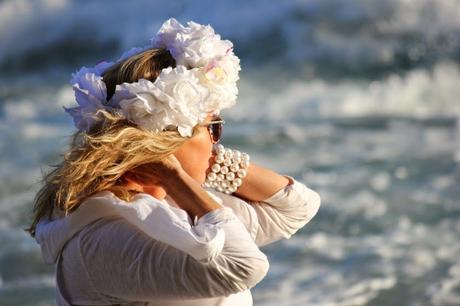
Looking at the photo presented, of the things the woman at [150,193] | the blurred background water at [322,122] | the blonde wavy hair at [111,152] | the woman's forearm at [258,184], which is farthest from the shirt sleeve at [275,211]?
the blurred background water at [322,122]

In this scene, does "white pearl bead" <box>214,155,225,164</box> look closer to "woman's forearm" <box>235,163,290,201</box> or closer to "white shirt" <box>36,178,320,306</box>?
"woman's forearm" <box>235,163,290,201</box>

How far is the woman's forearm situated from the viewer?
198 centimetres

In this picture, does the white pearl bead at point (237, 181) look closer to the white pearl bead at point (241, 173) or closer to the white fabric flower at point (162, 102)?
the white pearl bead at point (241, 173)

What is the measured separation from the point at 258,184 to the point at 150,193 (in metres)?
0.31

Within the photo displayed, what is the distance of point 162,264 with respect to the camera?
1.60 metres

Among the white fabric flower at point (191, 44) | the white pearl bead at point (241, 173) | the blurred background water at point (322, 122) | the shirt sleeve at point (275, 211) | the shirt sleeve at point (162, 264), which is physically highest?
the blurred background water at point (322, 122)

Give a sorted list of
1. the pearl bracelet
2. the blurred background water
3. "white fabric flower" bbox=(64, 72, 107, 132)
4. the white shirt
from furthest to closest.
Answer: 1. the blurred background water
2. the pearl bracelet
3. "white fabric flower" bbox=(64, 72, 107, 132)
4. the white shirt

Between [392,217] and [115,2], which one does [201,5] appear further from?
[392,217]

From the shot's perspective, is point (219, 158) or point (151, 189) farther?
point (219, 158)

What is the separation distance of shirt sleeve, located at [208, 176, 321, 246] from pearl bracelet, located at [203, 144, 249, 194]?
3 cm

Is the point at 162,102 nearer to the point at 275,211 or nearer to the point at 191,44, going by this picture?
the point at 191,44

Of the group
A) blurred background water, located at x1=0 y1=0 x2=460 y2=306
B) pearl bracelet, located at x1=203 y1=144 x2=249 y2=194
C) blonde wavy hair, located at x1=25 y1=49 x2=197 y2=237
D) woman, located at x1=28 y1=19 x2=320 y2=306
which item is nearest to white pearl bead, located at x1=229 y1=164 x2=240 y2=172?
pearl bracelet, located at x1=203 y1=144 x2=249 y2=194

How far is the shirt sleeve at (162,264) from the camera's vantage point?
5.23 feet

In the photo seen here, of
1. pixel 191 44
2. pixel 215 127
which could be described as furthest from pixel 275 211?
pixel 191 44
